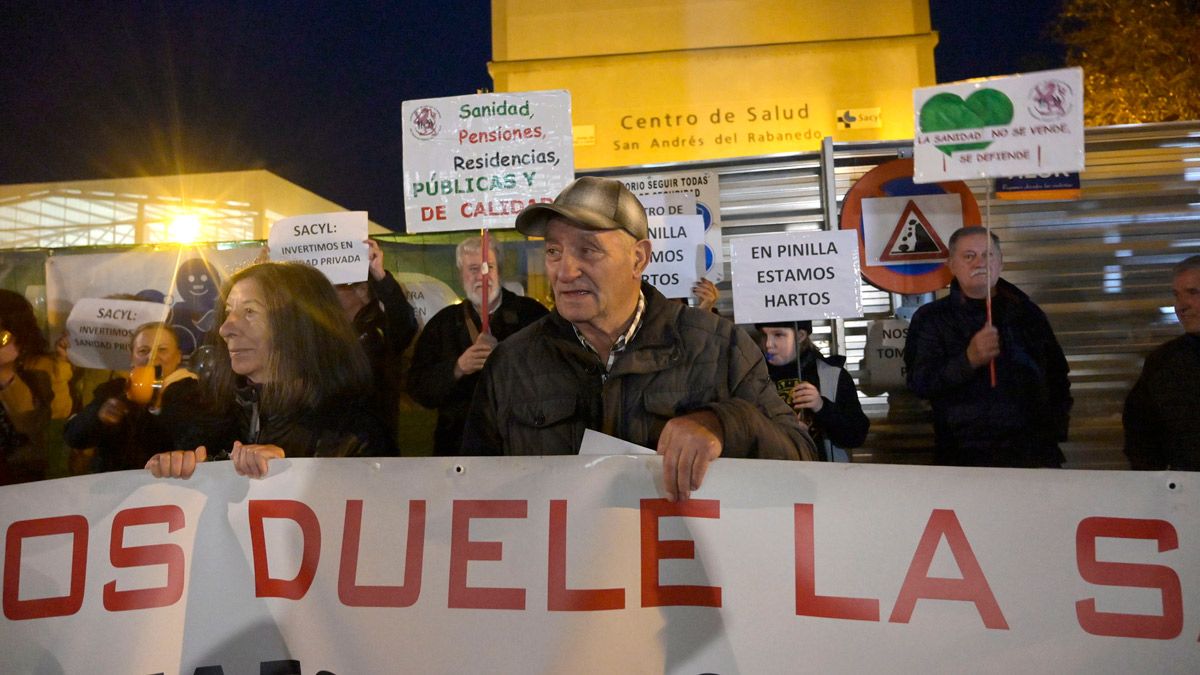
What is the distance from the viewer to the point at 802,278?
4.55 m

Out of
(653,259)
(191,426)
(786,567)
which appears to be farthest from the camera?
(653,259)

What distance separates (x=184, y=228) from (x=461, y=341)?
12433 mm

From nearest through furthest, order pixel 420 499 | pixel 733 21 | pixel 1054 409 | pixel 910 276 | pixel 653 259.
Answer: pixel 420 499 < pixel 1054 409 < pixel 653 259 < pixel 910 276 < pixel 733 21

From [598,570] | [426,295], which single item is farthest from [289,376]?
[426,295]

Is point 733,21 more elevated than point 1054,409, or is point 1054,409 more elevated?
point 733,21

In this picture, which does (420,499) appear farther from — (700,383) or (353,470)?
(700,383)

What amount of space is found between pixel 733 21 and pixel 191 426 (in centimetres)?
1083

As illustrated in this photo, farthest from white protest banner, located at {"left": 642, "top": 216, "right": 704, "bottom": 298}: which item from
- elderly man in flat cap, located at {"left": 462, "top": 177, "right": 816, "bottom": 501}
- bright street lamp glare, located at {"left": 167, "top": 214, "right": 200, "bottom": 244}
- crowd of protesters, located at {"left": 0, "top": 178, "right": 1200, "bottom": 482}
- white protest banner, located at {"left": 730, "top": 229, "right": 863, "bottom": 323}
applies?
bright street lamp glare, located at {"left": 167, "top": 214, "right": 200, "bottom": 244}

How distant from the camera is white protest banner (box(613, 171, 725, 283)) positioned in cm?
548

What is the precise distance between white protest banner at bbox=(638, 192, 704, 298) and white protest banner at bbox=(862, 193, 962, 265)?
1.17 m

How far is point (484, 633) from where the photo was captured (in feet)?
7.84

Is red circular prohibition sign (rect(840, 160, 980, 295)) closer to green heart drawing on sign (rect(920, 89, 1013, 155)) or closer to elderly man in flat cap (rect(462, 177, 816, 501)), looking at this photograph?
green heart drawing on sign (rect(920, 89, 1013, 155))

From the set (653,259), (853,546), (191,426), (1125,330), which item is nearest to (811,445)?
(853,546)

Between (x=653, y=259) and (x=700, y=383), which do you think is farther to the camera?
(x=653, y=259)
